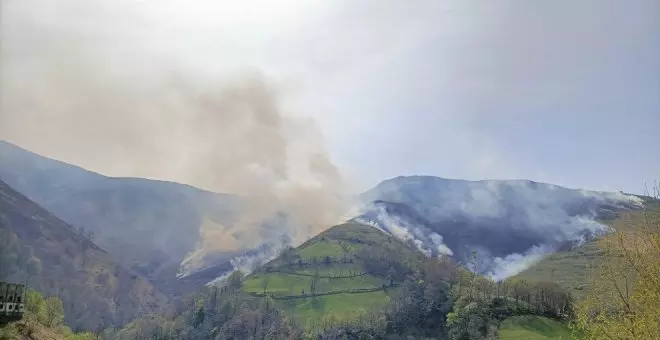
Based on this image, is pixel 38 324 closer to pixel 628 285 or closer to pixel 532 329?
pixel 628 285

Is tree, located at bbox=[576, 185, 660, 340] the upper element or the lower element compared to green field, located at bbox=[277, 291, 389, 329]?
upper

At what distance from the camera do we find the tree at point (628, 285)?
72.9 ft

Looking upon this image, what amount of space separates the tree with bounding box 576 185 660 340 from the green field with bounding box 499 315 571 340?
341 feet

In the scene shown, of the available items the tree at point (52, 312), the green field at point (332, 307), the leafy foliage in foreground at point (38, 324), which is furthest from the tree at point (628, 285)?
A: the green field at point (332, 307)

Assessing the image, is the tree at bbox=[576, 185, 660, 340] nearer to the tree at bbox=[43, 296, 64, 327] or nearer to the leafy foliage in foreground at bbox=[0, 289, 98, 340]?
the leafy foliage in foreground at bbox=[0, 289, 98, 340]

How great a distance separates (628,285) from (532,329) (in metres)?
115

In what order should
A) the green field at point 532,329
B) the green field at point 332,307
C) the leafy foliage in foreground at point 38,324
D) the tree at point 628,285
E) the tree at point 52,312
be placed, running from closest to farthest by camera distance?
the tree at point 628,285 → the leafy foliage in foreground at point 38,324 → the tree at point 52,312 → the green field at point 532,329 → the green field at point 332,307

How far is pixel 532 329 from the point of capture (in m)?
128

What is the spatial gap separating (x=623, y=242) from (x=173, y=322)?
16272 centimetres

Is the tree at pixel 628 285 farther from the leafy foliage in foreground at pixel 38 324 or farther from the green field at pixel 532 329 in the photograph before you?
the green field at pixel 532 329

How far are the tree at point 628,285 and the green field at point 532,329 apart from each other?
104080 mm

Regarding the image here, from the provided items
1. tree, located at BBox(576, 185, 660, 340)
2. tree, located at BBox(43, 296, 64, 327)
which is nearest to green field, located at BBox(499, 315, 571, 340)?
tree, located at BBox(43, 296, 64, 327)

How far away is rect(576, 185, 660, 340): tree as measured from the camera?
875 inches

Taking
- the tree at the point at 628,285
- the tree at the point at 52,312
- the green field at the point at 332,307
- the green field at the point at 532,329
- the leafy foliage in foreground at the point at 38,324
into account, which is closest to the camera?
the tree at the point at 628,285
